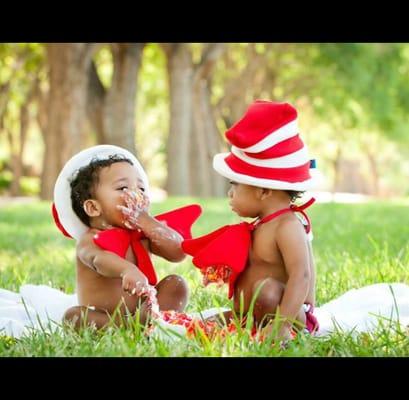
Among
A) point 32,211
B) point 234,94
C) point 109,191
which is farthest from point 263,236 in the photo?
point 234,94

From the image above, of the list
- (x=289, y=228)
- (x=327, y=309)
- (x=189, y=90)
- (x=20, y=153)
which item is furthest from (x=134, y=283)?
(x=20, y=153)

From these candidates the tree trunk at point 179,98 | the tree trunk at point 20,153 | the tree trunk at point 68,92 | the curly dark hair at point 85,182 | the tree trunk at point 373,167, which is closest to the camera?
the curly dark hair at point 85,182

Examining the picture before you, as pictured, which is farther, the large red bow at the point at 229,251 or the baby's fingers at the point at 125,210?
the baby's fingers at the point at 125,210

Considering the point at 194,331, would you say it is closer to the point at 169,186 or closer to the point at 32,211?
the point at 32,211

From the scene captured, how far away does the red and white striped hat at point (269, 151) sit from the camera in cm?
345

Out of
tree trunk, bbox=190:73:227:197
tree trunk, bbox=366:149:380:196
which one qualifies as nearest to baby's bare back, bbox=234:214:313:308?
tree trunk, bbox=190:73:227:197

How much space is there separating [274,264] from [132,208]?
2.47ft

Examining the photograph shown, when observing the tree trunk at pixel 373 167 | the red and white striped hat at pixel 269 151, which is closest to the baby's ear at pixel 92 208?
the red and white striped hat at pixel 269 151

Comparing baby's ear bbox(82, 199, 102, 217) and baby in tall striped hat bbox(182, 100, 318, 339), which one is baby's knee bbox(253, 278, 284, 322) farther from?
baby's ear bbox(82, 199, 102, 217)

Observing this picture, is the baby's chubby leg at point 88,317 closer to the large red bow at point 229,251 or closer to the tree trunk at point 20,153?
the large red bow at point 229,251

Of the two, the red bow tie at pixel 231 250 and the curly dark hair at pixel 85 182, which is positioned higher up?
the curly dark hair at pixel 85 182

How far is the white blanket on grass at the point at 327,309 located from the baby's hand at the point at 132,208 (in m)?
0.55

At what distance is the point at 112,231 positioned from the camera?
371 cm
